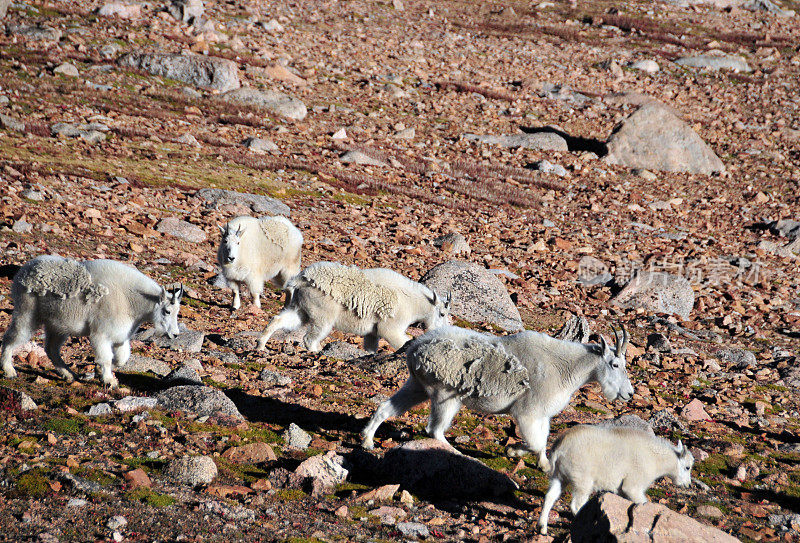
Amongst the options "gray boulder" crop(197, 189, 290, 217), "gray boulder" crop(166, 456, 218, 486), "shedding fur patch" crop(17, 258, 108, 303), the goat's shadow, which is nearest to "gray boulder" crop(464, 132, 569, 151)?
the goat's shadow

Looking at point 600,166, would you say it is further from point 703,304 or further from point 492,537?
point 492,537

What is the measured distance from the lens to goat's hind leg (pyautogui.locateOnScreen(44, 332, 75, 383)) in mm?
10156

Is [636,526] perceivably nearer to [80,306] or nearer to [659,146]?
[80,306]

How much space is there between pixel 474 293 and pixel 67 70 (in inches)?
929

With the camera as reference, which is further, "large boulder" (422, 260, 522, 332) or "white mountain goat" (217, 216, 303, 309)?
"large boulder" (422, 260, 522, 332)

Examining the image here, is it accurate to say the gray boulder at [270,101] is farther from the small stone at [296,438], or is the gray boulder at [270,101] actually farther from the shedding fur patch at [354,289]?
the small stone at [296,438]

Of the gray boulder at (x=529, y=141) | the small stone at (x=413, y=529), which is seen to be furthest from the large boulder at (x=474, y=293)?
the gray boulder at (x=529, y=141)

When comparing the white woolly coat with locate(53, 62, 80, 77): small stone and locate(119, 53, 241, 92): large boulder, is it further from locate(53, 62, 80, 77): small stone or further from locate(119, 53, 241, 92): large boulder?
locate(119, 53, 241, 92): large boulder

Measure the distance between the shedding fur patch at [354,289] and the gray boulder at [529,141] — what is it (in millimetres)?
24022

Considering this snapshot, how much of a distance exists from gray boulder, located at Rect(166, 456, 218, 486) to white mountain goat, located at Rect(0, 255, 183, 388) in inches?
99.4

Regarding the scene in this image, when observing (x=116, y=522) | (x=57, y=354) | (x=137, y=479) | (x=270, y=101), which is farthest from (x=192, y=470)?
(x=270, y=101)

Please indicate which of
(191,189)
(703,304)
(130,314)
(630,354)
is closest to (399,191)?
(191,189)

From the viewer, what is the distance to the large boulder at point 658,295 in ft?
64.2

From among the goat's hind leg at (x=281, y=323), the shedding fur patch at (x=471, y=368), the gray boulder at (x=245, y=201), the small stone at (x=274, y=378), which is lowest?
the gray boulder at (x=245, y=201)
